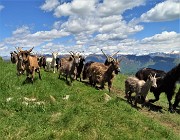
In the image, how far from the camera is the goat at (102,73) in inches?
1181

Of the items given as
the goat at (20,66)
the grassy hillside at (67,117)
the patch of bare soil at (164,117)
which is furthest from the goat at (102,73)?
the goat at (20,66)

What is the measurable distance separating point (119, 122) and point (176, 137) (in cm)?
332

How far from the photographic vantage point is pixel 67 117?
17688 millimetres

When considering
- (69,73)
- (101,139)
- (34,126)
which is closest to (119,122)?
(101,139)

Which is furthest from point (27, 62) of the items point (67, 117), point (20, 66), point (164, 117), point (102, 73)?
point (164, 117)

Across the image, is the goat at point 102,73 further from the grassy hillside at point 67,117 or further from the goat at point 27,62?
the goat at point 27,62

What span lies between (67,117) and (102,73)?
13772 millimetres

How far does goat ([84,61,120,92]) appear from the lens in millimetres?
30003

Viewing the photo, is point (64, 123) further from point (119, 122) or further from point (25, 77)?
point (25, 77)

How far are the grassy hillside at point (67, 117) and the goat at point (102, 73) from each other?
6640 millimetres

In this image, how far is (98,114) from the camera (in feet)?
61.0

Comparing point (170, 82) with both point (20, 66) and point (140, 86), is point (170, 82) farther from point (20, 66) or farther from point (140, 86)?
point (20, 66)

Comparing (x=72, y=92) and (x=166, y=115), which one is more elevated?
(x=72, y=92)

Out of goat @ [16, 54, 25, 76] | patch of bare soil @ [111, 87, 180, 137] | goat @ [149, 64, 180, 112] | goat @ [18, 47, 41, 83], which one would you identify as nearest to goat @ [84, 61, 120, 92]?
goat @ [149, 64, 180, 112]
